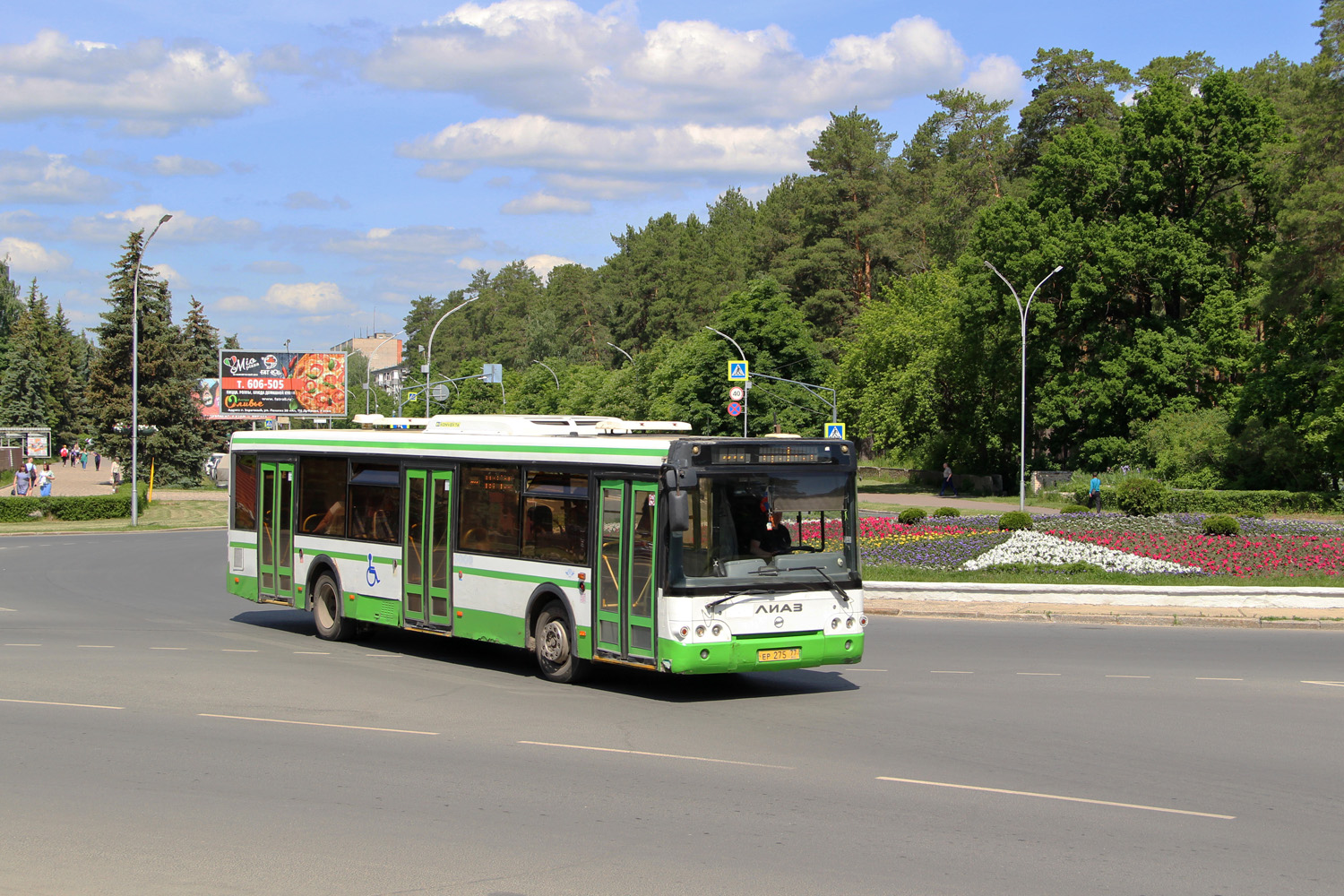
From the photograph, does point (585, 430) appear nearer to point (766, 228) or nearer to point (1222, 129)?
point (1222, 129)

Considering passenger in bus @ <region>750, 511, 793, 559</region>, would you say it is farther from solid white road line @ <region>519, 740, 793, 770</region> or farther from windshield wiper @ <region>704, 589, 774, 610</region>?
solid white road line @ <region>519, 740, 793, 770</region>

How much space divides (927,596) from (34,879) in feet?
55.7

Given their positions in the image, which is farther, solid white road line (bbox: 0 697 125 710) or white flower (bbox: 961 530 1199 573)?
white flower (bbox: 961 530 1199 573)

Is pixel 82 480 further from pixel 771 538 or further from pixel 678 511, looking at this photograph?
pixel 678 511

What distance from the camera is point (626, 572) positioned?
41.5 feet

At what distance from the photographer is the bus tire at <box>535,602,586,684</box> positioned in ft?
44.2

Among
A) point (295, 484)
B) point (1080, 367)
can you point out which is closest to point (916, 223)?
point (1080, 367)

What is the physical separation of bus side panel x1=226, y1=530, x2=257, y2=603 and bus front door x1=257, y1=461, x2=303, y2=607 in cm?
18

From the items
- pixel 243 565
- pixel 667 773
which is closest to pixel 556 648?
pixel 667 773

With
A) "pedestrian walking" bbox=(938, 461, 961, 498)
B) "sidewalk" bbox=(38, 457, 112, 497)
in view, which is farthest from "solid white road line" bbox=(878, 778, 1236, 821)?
"pedestrian walking" bbox=(938, 461, 961, 498)

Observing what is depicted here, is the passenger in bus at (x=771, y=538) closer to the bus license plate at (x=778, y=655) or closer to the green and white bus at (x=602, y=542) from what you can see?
the green and white bus at (x=602, y=542)

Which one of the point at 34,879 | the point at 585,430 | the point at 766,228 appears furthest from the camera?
the point at 766,228

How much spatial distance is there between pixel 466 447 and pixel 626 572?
330cm

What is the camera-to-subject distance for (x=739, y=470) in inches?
493
